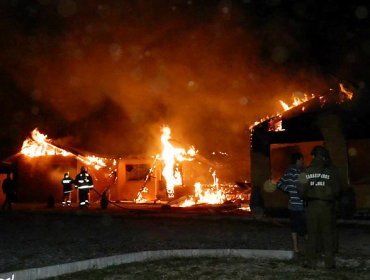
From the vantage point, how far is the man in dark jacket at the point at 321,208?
6719mm

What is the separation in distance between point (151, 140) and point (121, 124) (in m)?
5.95

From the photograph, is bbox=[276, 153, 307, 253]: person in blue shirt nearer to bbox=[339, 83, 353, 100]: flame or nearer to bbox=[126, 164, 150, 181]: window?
bbox=[339, 83, 353, 100]: flame

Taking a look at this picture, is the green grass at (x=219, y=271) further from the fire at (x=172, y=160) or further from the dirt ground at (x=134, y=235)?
the fire at (x=172, y=160)

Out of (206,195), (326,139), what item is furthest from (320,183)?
(206,195)

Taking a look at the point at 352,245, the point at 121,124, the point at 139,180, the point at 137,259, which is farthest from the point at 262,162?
the point at 121,124

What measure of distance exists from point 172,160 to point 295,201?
59.2ft

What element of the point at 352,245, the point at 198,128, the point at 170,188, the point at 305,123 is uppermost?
the point at 198,128

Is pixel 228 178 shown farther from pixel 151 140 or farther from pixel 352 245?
pixel 352 245

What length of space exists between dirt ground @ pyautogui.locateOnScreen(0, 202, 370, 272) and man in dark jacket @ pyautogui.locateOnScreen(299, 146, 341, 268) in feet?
4.06

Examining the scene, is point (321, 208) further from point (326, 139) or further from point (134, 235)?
point (326, 139)

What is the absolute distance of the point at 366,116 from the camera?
46.5 feet

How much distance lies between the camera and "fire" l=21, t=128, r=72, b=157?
2638cm

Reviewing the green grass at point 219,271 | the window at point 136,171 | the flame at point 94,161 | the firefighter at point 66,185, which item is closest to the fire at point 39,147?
Result: the flame at point 94,161

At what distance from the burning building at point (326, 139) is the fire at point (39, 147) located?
13579 mm
